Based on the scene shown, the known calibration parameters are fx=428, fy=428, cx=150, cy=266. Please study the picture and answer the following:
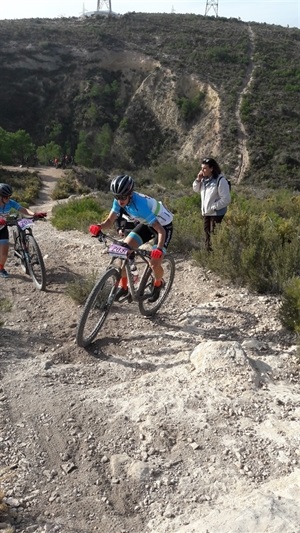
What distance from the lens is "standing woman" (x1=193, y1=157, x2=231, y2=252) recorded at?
605 centimetres

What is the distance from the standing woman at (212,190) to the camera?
6.05 m

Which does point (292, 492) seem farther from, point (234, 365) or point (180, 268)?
point (180, 268)

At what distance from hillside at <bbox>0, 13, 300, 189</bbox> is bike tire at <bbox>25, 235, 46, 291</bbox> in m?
33.6

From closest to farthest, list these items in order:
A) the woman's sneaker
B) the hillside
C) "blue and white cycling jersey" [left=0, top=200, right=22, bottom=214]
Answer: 1. the woman's sneaker
2. "blue and white cycling jersey" [left=0, top=200, right=22, bottom=214]
3. the hillside

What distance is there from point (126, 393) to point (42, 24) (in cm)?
6820

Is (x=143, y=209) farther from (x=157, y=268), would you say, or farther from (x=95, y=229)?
(x=157, y=268)

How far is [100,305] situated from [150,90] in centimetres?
4911

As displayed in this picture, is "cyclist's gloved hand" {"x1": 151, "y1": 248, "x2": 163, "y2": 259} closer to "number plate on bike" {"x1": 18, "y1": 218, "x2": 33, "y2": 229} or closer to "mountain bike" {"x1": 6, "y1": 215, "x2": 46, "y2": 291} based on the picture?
"mountain bike" {"x1": 6, "y1": 215, "x2": 46, "y2": 291}

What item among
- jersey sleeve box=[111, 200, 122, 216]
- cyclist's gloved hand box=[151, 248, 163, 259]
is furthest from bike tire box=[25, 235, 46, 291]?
cyclist's gloved hand box=[151, 248, 163, 259]

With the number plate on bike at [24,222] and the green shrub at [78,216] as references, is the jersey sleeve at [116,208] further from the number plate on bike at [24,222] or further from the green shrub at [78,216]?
the green shrub at [78,216]

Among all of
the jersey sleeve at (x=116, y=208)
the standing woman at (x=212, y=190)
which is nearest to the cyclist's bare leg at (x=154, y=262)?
the jersey sleeve at (x=116, y=208)

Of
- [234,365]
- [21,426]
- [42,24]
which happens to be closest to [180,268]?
[234,365]

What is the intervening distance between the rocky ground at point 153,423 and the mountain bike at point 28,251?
906 mm

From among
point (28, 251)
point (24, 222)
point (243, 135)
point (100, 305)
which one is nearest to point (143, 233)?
point (100, 305)
